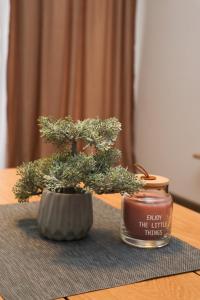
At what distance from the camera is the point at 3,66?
10.5ft

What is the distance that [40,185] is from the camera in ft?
3.76

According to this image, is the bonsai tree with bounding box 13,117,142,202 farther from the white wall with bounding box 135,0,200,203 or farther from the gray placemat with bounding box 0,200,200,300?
the white wall with bounding box 135,0,200,203

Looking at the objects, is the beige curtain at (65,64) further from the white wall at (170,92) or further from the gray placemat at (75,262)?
the gray placemat at (75,262)

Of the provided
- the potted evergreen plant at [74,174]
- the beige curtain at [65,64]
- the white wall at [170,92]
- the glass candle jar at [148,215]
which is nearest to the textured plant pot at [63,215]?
the potted evergreen plant at [74,174]

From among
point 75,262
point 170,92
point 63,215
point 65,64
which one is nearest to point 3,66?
point 65,64

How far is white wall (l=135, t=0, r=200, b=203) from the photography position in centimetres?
319

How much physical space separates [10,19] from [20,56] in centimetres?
25

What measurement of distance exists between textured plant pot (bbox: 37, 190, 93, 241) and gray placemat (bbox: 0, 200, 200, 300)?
0.02 metres

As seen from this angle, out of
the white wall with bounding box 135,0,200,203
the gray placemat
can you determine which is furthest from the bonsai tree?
the white wall with bounding box 135,0,200,203

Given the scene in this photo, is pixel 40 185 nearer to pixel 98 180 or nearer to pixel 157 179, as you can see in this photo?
pixel 98 180

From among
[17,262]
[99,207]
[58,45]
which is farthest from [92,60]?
[17,262]

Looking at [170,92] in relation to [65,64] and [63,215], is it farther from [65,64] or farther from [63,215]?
[63,215]

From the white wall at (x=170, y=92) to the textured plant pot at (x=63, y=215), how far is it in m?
2.16

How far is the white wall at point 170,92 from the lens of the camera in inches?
125
